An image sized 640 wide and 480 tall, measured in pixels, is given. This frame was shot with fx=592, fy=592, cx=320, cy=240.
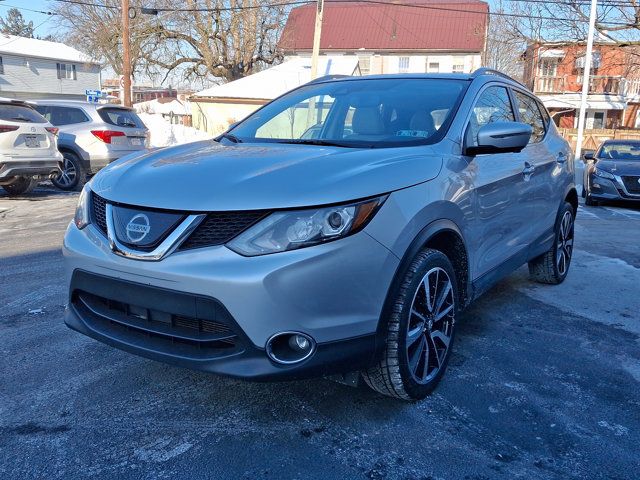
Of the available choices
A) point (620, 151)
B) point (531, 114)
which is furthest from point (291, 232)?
point (620, 151)

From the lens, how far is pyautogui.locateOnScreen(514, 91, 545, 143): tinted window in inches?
185

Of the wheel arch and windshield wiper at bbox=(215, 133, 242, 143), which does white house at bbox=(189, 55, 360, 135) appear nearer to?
windshield wiper at bbox=(215, 133, 242, 143)

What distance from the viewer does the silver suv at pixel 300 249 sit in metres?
2.41

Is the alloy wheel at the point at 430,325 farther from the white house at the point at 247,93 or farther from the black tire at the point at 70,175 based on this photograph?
the white house at the point at 247,93

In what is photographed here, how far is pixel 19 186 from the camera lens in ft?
36.2

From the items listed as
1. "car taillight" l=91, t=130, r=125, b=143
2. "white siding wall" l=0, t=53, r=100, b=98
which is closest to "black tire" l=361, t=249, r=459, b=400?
"car taillight" l=91, t=130, r=125, b=143

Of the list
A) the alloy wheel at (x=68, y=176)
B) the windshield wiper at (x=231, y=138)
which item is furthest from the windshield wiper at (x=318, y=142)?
the alloy wheel at (x=68, y=176)

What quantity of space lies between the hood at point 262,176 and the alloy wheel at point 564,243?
282 centimetres

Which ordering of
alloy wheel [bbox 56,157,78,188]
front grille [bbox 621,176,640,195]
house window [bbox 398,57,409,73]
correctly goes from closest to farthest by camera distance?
1. front grille [bbox 621,176,640,195]
2. alloy wheel [bbox 56,157,78,188]
3. house window [bbox 398,57,409,73]

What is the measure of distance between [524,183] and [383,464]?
96.8 inches

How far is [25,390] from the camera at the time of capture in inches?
125

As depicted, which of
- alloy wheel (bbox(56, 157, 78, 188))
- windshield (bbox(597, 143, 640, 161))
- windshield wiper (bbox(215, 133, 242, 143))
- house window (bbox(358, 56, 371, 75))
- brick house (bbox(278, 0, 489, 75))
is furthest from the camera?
house window (bbox(358, 56, 371, 75))

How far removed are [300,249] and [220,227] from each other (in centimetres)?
35

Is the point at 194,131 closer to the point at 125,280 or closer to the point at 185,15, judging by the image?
the point at 185,15
